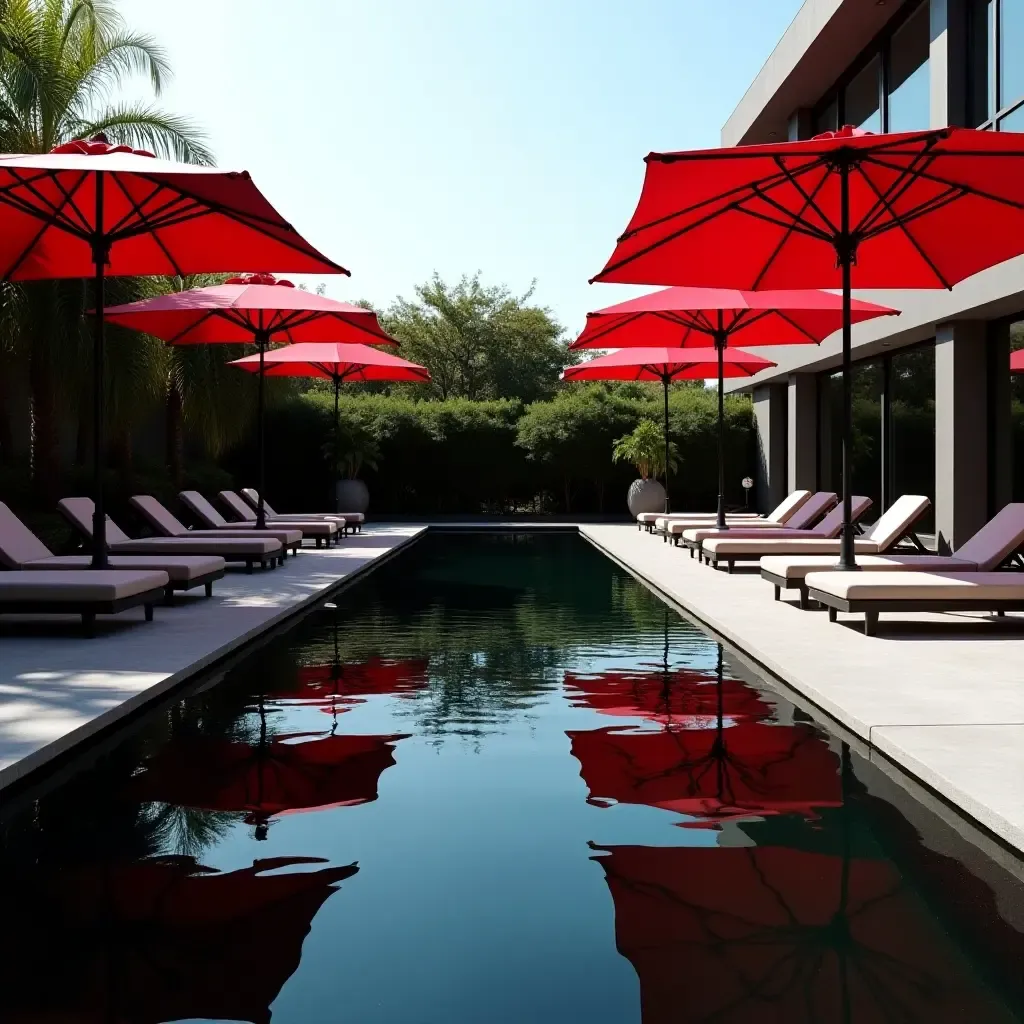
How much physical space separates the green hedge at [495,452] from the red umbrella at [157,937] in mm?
24469

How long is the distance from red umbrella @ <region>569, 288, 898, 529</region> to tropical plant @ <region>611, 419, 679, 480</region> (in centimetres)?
726

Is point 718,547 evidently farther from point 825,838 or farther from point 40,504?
point 825,838

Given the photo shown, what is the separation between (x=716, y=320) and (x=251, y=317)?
6.50 m

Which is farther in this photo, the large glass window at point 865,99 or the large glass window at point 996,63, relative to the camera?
the large glass window at point 865,99

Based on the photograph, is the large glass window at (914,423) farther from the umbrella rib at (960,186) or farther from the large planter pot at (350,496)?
the large planter pot at (350,496)

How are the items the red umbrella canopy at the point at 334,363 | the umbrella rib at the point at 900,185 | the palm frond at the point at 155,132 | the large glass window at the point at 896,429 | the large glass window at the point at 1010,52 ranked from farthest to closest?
the palm frond at the point at 155,132
the red umbrella canopy at the point at 334,363
the large glass window at the point at 896,429
the large glass window at the point at 1010,52
the umbrella rib at the point at 900,185

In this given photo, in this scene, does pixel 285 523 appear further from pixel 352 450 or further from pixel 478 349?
pixel 478 349

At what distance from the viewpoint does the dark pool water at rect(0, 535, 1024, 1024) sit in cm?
327

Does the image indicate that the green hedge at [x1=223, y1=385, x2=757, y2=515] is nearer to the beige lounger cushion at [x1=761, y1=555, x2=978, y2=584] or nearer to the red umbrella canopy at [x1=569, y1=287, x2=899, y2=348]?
the red umbrella canopy at [x1=569, y1=287, x2=899, y2=348]

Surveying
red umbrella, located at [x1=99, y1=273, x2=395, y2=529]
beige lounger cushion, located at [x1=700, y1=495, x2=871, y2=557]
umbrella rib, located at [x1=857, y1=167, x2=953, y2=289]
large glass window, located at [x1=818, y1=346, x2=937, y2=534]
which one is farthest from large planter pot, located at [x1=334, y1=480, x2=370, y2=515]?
umbrella rib, located at [x1=857, y1=167, x2=953, y2=289]

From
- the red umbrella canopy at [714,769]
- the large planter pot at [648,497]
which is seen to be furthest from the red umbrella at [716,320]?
the red umbrella canopy at [714,769]

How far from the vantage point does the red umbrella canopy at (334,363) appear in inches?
803

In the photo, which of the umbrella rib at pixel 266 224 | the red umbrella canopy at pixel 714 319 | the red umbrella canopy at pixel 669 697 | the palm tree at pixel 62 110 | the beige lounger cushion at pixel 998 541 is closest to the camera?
the red umbrella canopy at pixel 669 697

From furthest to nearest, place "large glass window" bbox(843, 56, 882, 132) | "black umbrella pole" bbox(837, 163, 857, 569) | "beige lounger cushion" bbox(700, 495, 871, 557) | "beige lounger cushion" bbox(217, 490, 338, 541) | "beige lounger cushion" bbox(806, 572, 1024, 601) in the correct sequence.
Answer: "large glass window" bbox(843, 56, 882, 132) → "beige lounger cushion" bbox(217, 490, 338, 541) → "beige lounger cushion" bbox(700, 495, 871, 557) → "black umbrella pole" bbox(837, 163, 857, 569) → "beige lounger cushion" bbox(806, 572, 1024, 601)
